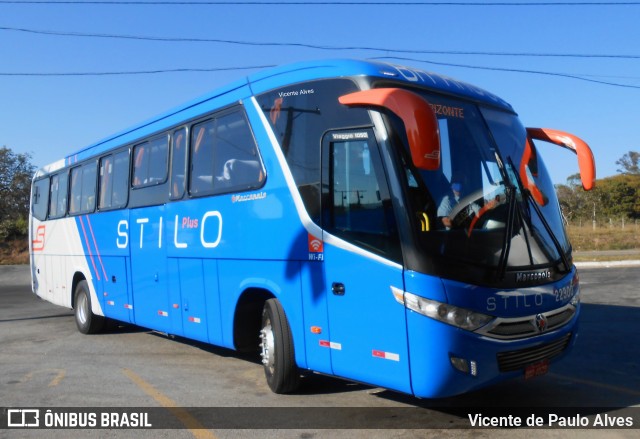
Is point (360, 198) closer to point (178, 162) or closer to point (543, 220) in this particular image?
point (543, 220)

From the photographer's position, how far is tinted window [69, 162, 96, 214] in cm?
1141

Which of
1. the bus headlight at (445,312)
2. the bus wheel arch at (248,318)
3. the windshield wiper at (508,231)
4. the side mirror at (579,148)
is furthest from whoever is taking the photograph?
the bus wheel arch at (248,318)

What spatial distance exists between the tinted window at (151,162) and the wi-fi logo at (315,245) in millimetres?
3715

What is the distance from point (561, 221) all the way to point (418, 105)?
254 centimetres

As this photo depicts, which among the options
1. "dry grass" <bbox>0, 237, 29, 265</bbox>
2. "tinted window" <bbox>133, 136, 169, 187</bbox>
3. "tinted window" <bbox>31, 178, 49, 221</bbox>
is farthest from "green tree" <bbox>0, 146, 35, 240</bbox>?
"tinted window" <bbox>133, 136, 169, 187</bbox>

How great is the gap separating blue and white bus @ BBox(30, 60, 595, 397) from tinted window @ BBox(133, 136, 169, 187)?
94 centimetres

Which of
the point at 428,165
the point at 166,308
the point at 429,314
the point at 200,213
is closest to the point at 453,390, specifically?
the point at 429,314

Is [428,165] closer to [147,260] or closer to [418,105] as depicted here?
[418,105]

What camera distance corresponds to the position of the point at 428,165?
4.27 metres

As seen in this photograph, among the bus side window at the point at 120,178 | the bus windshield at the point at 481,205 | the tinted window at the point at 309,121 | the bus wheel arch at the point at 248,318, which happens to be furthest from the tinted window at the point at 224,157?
the bus side window at the point at 120,178

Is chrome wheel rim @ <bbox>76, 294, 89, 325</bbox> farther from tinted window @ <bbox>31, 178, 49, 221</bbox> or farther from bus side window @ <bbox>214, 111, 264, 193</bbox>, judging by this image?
bus side window @ <bbox>214, 111, 264, 193</bbox>

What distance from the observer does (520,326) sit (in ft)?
16.7

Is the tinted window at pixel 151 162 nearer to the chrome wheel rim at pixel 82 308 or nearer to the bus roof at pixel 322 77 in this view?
the bus roof at pixel 322 77

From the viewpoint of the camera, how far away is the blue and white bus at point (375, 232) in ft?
15.9
